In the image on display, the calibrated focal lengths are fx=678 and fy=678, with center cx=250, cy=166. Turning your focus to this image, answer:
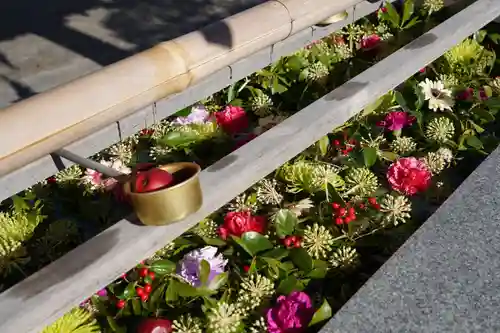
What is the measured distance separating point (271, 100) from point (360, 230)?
0.85 m

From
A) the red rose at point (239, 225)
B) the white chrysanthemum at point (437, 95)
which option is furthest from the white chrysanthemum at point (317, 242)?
the white chrysanthemum at point (437, 95)

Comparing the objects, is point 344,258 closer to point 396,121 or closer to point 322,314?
point 322,314

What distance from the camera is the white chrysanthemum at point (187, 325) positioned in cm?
169

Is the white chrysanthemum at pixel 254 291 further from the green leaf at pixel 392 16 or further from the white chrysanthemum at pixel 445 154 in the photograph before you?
the green leaf at pixel 392 16

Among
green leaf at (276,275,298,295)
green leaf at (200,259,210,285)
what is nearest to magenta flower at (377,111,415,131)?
green leaf at (276,275,298,295)

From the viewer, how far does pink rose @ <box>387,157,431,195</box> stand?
2.21 metres

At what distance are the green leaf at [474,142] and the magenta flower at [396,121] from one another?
0.22m

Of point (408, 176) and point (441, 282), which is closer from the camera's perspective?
point (441, 282)

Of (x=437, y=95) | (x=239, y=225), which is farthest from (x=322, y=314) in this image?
(x=437, y=95)

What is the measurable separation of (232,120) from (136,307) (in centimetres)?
93

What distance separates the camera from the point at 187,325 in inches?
67.2

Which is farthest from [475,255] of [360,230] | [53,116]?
[53,116]

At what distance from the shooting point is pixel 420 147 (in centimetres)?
252

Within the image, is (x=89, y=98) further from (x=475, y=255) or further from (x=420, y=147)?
(x=420, y=147)
